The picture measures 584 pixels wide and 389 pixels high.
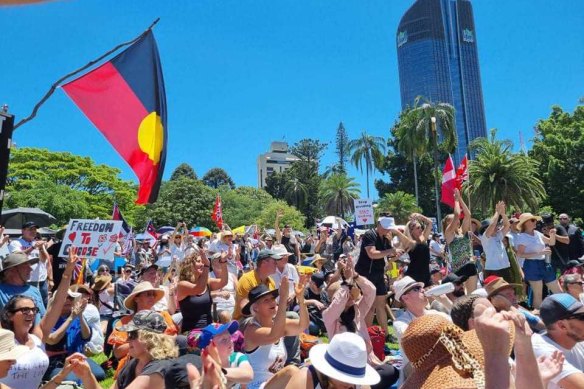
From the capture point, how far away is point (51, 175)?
47.2m

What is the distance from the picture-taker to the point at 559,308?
3.17 metres

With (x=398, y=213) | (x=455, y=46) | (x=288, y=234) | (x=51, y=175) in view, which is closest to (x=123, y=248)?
(x=288, y=234)

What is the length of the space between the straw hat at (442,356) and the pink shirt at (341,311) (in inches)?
74.7

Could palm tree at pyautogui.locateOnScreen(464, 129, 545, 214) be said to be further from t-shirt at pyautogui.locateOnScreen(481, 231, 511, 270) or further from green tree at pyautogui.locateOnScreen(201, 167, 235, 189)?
green tree at pyautogui.locateOnScreen(201, 167, 235, 189)

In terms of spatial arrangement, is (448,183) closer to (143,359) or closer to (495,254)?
(495,254)

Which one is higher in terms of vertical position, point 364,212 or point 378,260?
point 364,212

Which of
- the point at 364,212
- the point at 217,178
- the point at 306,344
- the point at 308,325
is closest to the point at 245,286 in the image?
the point at 308,325

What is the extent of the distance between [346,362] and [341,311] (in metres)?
1.43

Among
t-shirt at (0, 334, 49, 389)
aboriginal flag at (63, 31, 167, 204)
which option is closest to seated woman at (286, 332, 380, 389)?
t-shirt at (0, 334, 49, 389)

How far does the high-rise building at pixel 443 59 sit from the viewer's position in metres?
146

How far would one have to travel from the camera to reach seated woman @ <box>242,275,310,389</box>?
3812 millimetres

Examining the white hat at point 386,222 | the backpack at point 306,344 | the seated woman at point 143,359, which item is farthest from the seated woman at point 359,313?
the white hat at point 386,222

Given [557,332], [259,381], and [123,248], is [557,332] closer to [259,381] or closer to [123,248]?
[259,381]

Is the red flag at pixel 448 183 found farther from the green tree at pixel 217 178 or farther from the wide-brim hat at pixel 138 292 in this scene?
the green tree at pixel 217 178
